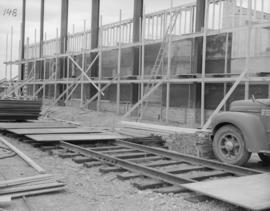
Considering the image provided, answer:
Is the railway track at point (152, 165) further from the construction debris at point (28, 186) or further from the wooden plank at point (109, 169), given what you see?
the construction debris at point (28, 186)

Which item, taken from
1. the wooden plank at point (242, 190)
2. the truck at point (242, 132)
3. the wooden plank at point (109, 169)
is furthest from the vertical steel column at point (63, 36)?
the wooden plank at point (242, 190)

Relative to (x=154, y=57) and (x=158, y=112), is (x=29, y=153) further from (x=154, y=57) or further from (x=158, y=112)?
(x=154, y=57)

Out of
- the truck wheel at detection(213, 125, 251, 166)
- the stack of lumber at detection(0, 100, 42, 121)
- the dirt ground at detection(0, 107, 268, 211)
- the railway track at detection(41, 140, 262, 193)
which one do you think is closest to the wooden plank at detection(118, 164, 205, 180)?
the railway track at detection(41, 140, 262, 193)

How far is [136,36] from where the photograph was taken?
21.8 m

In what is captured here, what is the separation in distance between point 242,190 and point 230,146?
2.87 metres

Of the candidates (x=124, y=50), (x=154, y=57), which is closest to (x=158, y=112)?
(x=154, y=57)

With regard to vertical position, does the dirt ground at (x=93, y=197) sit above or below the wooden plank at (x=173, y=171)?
below

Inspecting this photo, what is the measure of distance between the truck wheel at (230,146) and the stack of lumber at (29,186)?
12.4 feet

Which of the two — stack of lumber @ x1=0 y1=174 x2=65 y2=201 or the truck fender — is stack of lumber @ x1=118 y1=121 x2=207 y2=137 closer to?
the truck fender

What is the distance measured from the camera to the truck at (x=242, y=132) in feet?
27.3

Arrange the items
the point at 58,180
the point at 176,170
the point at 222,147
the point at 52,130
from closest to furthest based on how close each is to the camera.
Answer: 1. the point at 58,180
2. the point at 176,170
3. the point at 222,147
4. the point at 52,130

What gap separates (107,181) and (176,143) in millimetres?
4051

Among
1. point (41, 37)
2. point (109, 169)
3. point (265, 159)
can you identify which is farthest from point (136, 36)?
Answer: point (41, 37)

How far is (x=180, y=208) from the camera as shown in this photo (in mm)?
5891
